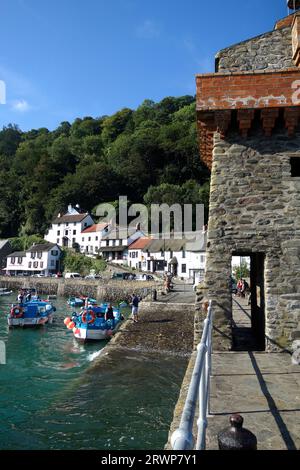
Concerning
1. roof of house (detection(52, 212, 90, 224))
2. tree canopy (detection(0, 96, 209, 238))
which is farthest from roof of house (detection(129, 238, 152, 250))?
roof of house (detection(52, 212, 90, 224))

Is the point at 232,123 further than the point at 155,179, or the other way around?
the point at 155,179

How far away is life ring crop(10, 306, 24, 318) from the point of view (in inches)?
1063

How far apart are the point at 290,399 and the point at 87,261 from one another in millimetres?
66145

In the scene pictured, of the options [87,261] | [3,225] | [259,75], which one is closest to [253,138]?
[259,75]

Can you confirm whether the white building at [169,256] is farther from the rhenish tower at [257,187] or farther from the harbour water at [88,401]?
the rhenish tower at [257,187]

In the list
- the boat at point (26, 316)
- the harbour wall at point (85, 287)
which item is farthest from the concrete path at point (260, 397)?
the harbour wall at point (85, 287)

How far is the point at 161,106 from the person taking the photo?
446ft

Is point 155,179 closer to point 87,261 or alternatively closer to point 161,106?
point 87,261

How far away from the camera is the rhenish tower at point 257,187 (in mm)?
8273

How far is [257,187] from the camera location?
870cm

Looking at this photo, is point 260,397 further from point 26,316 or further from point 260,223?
point 26,316

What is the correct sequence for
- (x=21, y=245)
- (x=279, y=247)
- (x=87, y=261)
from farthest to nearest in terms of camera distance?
1. (x=21, y=245)
2. (x=87, y=261)
3. (x=279, y=247)

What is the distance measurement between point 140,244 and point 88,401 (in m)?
57.7

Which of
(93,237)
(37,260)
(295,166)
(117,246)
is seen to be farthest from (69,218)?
(295,166)
